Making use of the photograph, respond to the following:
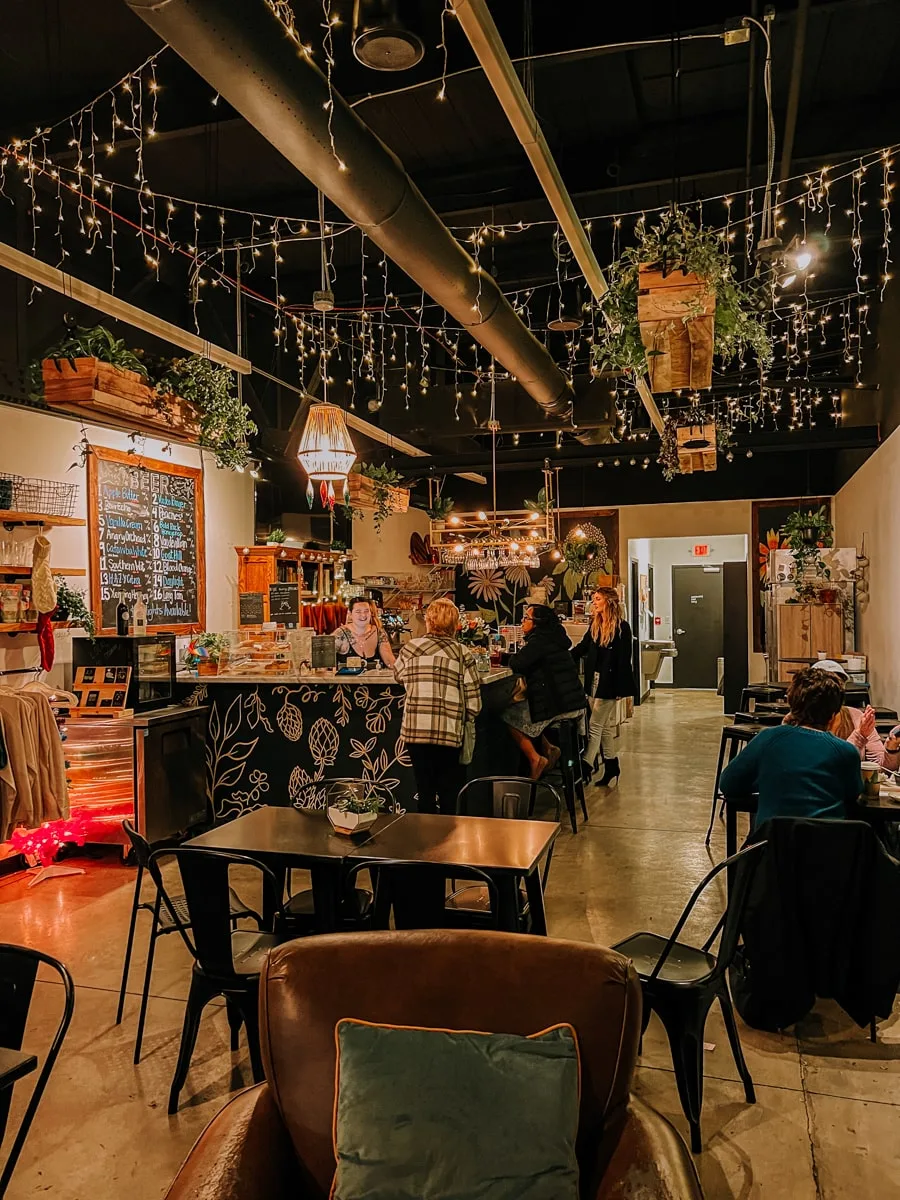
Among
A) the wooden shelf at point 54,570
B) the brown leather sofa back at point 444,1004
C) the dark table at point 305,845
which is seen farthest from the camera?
the wooden shelf at point 54,570

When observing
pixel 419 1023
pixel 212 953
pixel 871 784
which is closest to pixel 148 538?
pixel 212 953

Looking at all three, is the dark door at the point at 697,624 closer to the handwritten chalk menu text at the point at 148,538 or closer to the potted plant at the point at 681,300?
the handwritten chalk menu text at the point at 148,538

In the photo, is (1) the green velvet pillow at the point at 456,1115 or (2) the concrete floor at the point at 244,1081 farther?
(2) the concrete floor at the point at 244,1081

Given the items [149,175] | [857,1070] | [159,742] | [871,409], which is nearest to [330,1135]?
[857,1070]

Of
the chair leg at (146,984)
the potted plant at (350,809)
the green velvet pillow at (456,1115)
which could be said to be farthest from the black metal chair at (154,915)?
the green velvet pillow at (456,1115)

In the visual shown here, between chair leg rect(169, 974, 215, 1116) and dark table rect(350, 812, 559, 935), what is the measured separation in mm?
655

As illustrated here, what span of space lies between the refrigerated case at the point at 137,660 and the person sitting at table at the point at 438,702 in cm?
190

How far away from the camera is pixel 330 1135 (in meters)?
1.70

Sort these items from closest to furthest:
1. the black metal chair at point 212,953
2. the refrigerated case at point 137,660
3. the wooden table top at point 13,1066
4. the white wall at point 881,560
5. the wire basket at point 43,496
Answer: the wooden table top at point 13,1066
the black metal chair at point 212,953
the wire basket at point 43,496
the refrigerated case at point 137,660
the white wall at point 881,560

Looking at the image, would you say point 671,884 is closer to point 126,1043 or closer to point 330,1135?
point 126,1043

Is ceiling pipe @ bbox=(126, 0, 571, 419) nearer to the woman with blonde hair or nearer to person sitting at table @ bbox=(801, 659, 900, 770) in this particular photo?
person sitting at table @ bbox=(801, 659, 900, 770)

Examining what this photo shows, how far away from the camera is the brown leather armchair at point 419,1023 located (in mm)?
1634

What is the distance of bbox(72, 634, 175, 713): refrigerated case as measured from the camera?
568 cm

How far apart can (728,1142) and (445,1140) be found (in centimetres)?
157
